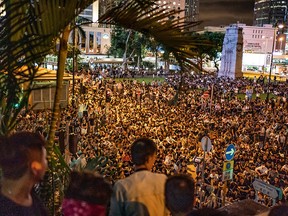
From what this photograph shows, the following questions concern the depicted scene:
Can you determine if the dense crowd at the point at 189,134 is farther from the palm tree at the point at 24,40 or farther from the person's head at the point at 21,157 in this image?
the person's head at the point at 21,157

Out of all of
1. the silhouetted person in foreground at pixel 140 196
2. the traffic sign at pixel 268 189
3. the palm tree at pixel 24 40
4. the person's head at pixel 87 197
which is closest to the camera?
the person's head at pixel 87 197

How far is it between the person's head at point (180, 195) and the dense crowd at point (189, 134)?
100 cm

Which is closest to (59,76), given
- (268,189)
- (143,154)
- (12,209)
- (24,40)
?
(24,40)

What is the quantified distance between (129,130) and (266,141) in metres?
6.50

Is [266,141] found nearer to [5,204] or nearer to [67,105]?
[67,105]

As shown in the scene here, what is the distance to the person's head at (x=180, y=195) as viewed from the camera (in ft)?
8.32

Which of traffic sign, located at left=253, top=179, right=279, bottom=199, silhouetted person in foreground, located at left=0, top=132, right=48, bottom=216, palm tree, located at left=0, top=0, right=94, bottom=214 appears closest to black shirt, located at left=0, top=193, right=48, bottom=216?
silhouetted person in foreground, located at left=0, top=132, right=48, bottom=216

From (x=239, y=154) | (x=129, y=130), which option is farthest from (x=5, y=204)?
(x=129, y=130)

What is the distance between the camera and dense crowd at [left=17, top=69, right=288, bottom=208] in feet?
38.0

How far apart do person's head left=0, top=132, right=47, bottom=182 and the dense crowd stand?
1322mm

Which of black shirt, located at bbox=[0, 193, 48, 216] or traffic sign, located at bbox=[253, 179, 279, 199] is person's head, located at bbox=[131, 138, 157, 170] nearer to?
black shirt, located at bbox=[0, 193, 48, 216]

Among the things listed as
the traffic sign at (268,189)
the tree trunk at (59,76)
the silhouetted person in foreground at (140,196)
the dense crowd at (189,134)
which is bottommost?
the dense crowd at (189,134)

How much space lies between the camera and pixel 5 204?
6.43ft

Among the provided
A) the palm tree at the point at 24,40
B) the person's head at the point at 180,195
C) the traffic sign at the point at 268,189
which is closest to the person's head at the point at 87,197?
the person's head at the point at 180,195
